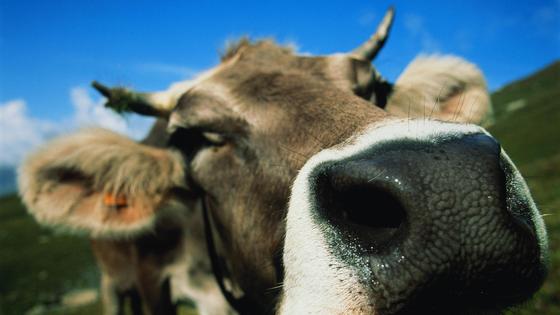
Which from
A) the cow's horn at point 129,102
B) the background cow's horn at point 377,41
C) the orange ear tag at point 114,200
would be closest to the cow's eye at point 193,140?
the cow's horn at point 129,102

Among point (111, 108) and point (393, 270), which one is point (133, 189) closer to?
point (111, 108)

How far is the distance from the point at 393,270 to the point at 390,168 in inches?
14.5

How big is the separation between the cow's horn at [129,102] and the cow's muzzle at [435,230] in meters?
2.81

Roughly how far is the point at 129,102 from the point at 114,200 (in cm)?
92

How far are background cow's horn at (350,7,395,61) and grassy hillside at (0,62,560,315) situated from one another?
1.98m

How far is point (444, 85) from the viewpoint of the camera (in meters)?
4.93

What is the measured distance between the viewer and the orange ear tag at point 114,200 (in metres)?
3.84

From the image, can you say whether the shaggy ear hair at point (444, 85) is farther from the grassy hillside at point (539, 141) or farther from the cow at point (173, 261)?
the cow at point (173, 261)

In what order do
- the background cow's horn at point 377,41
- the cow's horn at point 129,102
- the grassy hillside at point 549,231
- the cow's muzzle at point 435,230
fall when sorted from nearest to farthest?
the cow's muzzle at point 435,230 → the cow's horn at point 129,102 → the background cow's horn at point 377,41 → the grassy hillside at point 549,231

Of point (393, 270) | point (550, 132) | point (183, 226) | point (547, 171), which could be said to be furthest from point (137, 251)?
point (550, 132)

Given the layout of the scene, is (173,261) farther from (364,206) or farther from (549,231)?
(549,231)

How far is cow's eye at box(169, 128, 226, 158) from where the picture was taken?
3.19 meters

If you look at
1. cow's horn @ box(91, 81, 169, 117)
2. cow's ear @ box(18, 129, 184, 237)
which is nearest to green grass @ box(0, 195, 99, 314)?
cow's ear @ box(18, 129, 184, 237)

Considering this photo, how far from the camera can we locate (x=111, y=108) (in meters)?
3.97
